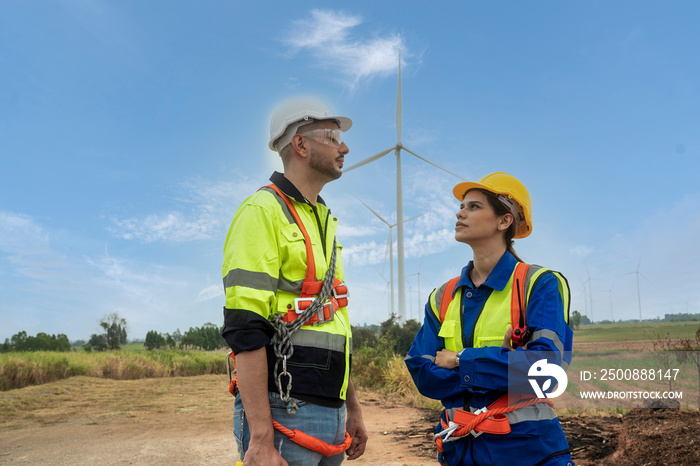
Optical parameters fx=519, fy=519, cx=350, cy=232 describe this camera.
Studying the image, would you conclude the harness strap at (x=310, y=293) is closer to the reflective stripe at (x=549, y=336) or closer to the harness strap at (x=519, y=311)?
the harness strap at (x=519, y=311)

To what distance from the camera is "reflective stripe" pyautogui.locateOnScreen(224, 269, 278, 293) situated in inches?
100

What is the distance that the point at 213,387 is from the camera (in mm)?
20578

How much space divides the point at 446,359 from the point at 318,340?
2.67ft

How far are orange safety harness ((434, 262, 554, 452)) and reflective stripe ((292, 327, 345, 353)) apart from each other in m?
0.79

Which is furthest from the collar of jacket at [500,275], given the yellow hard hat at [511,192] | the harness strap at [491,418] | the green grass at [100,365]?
the green grass at [100,365]

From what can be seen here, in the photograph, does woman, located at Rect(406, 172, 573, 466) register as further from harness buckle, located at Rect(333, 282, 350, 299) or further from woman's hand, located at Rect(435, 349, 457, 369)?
harness buckle, located at Rect(333, 282, 350, 299)

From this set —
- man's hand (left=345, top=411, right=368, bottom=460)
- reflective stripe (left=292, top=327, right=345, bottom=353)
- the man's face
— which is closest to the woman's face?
the man's face

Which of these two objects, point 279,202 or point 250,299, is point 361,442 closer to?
point 250,299

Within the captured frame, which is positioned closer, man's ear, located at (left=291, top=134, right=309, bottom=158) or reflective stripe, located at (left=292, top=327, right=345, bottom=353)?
reflective stripe, located at (left=292, top=327, right=345, bottom=353)

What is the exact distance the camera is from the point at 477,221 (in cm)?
333

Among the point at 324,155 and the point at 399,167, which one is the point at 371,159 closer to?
the point at 399,167

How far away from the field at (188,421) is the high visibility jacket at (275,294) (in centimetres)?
446

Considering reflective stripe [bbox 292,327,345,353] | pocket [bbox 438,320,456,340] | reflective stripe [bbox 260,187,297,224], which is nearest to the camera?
reflective stripe [bbox 292,327,345,353]

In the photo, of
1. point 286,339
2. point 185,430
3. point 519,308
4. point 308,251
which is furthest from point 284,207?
point 185,430
